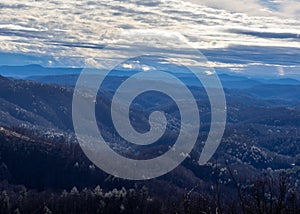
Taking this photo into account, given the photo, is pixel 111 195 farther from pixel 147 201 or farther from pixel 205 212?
pixel 205 212

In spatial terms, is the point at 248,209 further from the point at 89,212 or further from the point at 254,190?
the point at 89,212

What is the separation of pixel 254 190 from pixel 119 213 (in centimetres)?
16314

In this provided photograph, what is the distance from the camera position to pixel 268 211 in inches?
A: 693

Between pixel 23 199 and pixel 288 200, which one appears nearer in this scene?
pixel 288 200

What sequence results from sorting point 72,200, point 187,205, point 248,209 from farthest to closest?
point 72,200
point 187,205
point 248,209

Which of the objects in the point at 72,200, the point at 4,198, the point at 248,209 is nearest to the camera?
the point at 248,209

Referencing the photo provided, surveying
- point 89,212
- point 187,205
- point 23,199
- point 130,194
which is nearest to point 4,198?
point 23,199

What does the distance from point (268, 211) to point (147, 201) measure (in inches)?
6786

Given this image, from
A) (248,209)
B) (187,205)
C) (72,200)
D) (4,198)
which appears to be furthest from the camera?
(72,200)

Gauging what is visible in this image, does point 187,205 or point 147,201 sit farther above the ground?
point 187,205

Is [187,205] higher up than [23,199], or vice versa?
[187,205]

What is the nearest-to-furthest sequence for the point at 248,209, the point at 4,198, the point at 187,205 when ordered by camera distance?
1. the point at 248,209
2. the point at 187,205
3. the point at 4,198

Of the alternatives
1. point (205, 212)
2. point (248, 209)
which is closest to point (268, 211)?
point (248, 209)

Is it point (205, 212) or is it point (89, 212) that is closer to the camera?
point (205, 212)
